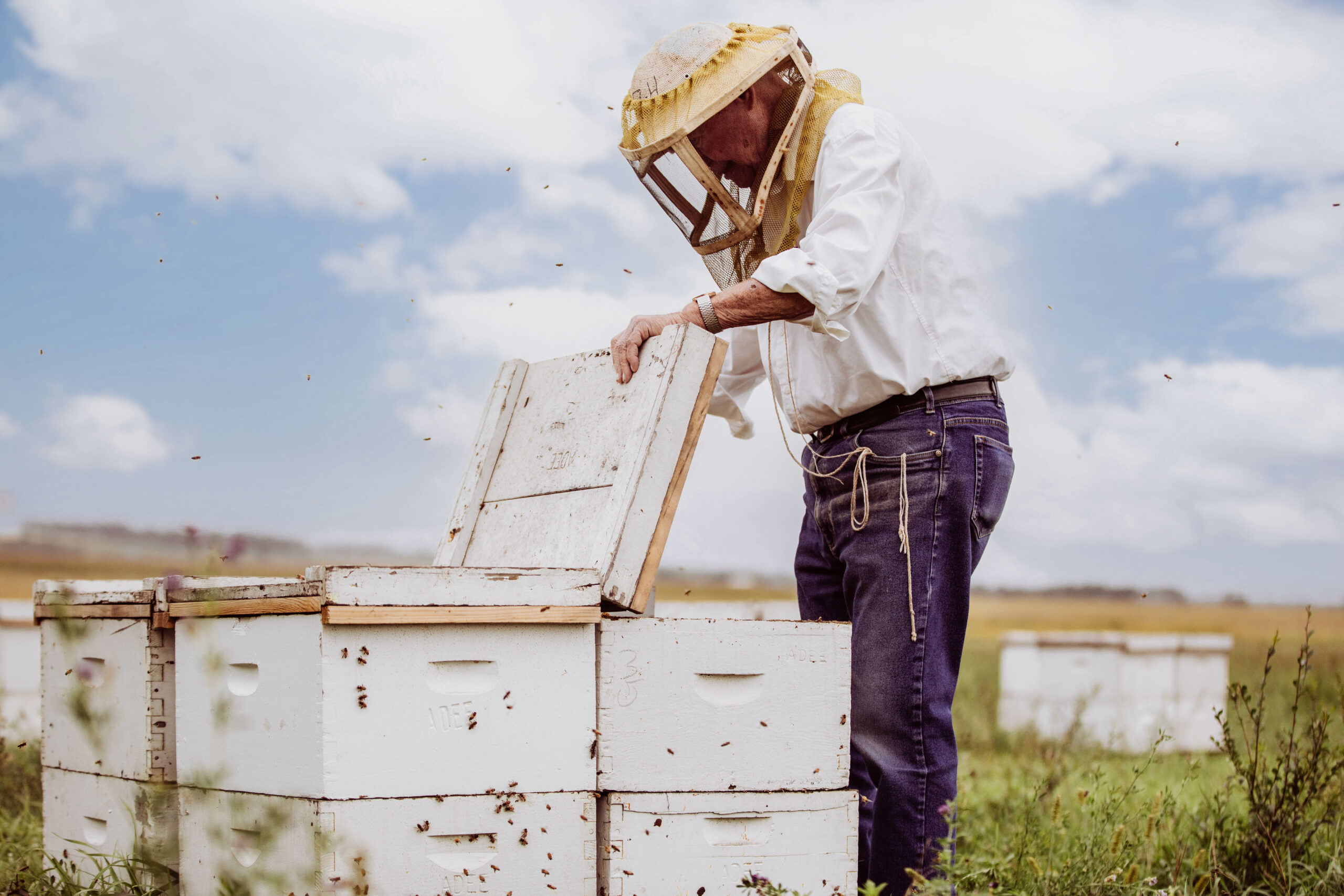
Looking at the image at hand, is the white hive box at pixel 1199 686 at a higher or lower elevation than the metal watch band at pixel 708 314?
lower

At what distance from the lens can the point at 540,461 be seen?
8.93ft

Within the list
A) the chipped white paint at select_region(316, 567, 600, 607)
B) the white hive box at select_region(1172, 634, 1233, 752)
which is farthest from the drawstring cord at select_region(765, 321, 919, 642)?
the white hive box at select_region(1172, 634, 1233, 752)

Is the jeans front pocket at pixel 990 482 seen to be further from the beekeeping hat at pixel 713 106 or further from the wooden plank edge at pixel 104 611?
the wooden plank edge at pixel 104 611

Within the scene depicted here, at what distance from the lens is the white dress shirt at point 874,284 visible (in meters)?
2.26

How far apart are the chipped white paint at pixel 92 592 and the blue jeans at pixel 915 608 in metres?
1.64

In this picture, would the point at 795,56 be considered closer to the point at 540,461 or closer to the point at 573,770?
the point at 540,461

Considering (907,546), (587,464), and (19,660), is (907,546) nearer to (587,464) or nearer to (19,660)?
(587,464)

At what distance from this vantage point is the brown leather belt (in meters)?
2.45

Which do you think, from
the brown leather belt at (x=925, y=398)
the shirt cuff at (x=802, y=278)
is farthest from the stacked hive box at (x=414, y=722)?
the brown leather belt at (x=925, y=398)

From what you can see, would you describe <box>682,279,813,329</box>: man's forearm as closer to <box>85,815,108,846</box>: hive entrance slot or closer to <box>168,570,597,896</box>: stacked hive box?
<box>168,570,597,896</box>: stacked hive box

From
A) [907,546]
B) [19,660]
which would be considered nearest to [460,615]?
[907,546]

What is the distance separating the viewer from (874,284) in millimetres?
2494

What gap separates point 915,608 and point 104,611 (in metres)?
1.94

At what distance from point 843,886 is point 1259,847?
164 centimetres
